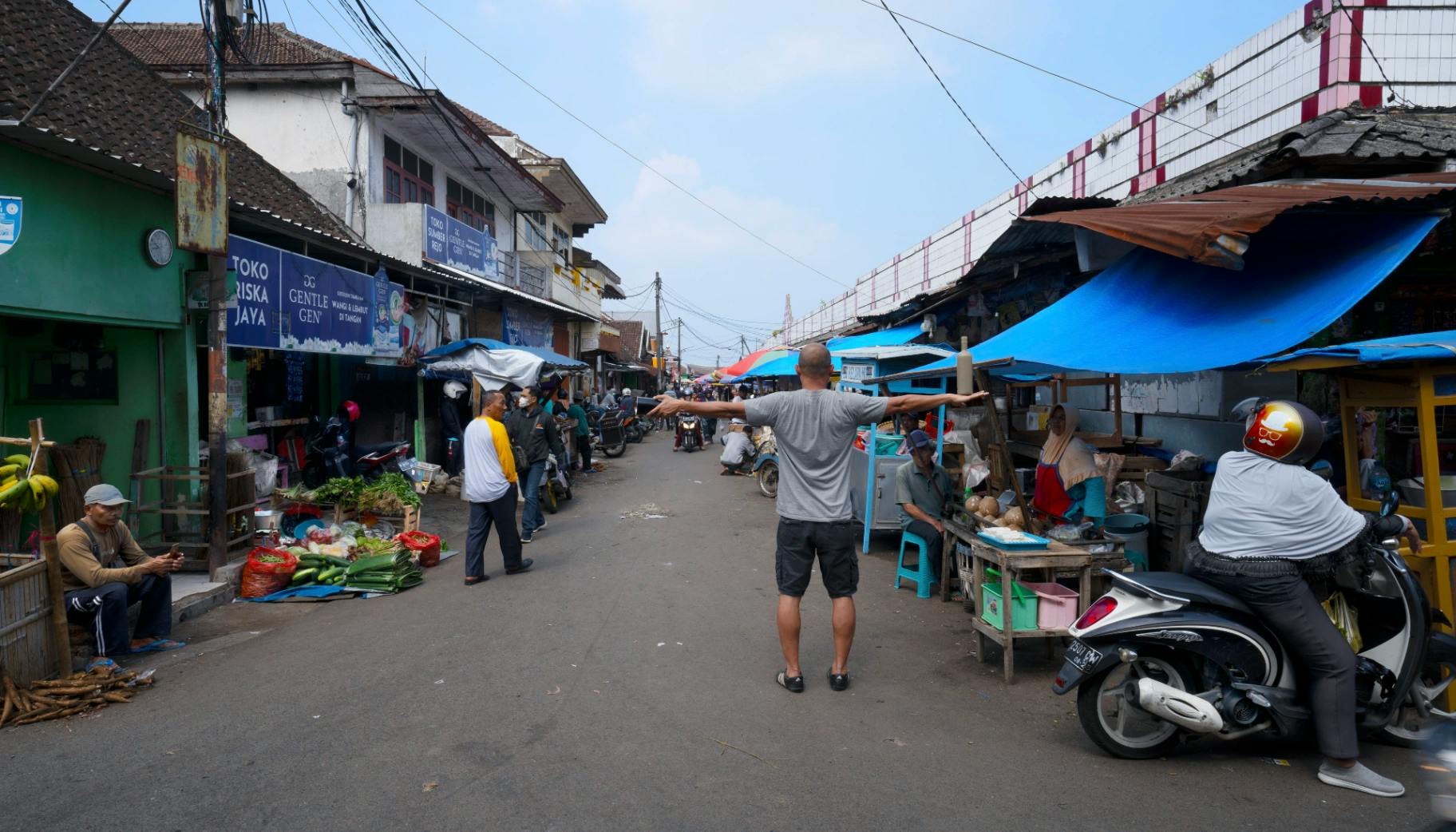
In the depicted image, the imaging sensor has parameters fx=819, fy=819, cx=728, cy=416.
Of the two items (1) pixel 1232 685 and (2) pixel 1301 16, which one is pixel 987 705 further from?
(2) pixel 1301 16

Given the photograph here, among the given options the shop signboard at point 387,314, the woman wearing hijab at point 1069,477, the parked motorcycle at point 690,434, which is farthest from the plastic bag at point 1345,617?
the parked motorcycle at point 690,434

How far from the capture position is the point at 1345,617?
388 cm

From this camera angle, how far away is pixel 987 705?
4.65 metres

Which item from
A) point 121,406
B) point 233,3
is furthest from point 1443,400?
point 121,406

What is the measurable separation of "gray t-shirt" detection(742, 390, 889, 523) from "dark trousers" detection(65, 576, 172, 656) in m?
4.46

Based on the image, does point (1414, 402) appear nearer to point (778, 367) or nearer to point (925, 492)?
point (925, 492)

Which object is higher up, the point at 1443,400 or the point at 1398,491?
the point at 1443,400

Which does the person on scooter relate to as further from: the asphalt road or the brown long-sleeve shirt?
the brown long-sleeve shirt

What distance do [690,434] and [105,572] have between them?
1843 centimetres

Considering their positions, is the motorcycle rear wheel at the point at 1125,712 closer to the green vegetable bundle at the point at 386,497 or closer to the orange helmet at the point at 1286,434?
the orange helmet at the point at 1286,434

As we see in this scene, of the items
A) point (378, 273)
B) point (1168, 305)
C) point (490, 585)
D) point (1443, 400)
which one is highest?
point (378, 273)

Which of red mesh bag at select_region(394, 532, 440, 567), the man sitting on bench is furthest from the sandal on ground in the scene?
red mesh bag at select_region(394, 532, 440, 567)

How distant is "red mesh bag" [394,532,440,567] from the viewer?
28.4ft

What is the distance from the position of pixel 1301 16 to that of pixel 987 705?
795 cm
